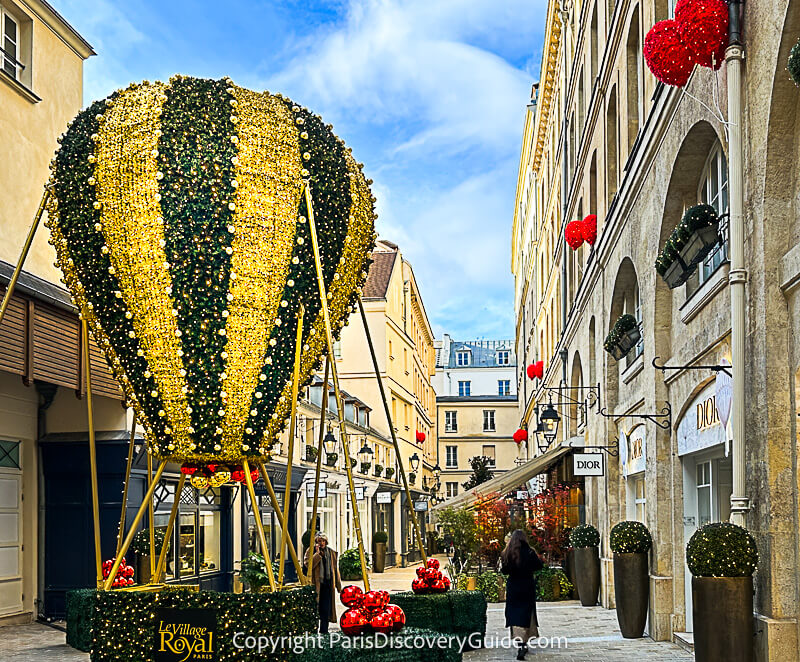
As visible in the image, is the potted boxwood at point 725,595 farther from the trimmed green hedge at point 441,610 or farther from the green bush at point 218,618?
the trimmed green hedge at point 441,610

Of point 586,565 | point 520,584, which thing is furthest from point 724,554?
point 586,565

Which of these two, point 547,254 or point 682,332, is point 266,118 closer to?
point 682,332

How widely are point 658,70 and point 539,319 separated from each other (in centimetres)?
3228

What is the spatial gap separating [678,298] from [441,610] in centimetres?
475

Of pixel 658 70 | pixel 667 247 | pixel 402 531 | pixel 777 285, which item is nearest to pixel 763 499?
pixel 777 285

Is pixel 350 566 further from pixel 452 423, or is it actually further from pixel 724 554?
pixel 452 423

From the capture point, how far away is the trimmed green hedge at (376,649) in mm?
7191

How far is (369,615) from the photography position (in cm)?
741

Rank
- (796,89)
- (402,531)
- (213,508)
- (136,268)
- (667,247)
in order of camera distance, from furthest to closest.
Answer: (402,531), (213,508), (667,247), (796,89), (136,268)

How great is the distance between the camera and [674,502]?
1305 centimetres

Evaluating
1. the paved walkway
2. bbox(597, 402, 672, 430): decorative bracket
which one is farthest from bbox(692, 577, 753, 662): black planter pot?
bbox(597, 402, 672, 430): decorative bracket

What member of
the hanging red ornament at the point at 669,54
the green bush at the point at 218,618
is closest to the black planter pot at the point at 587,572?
the hanging red ornament at the point at 669,54

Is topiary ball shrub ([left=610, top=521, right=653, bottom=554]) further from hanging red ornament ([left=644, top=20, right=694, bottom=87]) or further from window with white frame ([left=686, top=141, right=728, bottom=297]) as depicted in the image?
hanging red ornament ([left=644, top=20, right=694, bottom=87])

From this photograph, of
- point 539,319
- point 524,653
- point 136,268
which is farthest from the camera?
point 539,319
